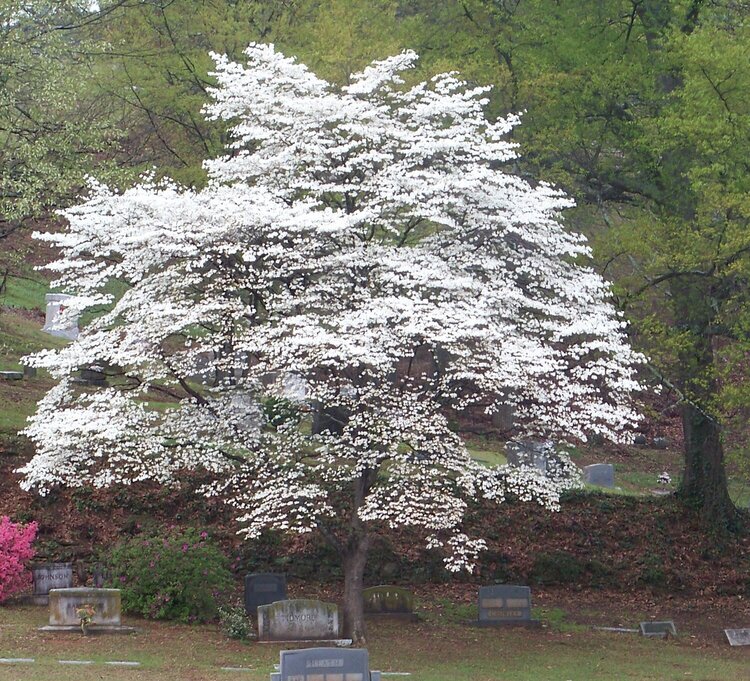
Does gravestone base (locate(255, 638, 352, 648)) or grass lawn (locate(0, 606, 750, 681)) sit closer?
grass lawn (locate(0, 606, 750, 681))

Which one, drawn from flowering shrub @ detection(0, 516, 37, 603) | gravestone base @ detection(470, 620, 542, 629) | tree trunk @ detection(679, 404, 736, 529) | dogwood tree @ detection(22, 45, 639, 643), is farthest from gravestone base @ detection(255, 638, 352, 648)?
tree trunk @ detection(679, 404, 736, 529)

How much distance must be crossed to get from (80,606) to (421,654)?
5115 mm

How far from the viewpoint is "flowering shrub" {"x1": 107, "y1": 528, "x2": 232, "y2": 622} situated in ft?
58.6

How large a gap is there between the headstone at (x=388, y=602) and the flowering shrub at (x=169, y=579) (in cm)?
264

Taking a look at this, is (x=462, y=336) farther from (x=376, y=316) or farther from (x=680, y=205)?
(x=680, y=205)

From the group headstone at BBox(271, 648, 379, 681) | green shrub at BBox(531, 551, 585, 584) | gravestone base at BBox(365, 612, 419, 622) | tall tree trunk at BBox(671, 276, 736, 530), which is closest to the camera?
headstone at BBox(271, 648, 379, 681)

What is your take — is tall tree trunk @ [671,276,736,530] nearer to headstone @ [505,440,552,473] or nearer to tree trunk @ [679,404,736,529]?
tree trunk @ [679,404,736,529]

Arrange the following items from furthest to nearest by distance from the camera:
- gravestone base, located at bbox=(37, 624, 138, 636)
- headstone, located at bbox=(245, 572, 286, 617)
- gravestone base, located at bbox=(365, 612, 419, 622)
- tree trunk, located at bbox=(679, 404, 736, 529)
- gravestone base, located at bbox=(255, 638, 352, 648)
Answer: tree trunk, located at bbox=(679, 404, 736, 529)
gravestone base, located at bbox=(365, 612, 419, 622)
headstone, located at bbox=(245, 572, 286, 617)
gravestone base, located at bbox=(255, 638, 352, 648)
gravestone base, located at bbox=(37, 624, 138, 636)

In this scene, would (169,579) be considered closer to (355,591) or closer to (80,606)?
(80,606)

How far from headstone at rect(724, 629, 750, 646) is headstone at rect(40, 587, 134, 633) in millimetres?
10563

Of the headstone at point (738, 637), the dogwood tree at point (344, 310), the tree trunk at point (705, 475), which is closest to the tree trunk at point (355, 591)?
the dogwood tree at point (344, 310)

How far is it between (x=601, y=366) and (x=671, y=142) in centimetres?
681

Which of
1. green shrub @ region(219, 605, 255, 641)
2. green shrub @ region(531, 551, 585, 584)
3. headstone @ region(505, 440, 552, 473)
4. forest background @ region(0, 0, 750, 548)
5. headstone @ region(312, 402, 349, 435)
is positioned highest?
forest background @ region(0, 0, 750, 548)

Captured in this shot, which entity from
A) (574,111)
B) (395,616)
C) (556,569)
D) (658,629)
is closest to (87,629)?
(395,616)
